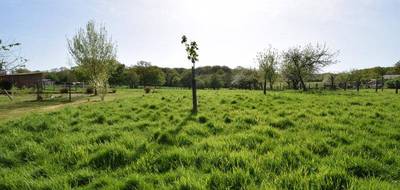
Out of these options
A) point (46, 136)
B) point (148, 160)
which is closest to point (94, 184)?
point (148, 160)

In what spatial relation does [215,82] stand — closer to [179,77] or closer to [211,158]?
[179,77]

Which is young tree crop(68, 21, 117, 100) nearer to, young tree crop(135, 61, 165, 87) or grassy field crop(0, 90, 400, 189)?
grassy field crop(0, 90, 400, 189)

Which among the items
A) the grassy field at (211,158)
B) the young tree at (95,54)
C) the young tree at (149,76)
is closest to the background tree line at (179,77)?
the young tree at (149,76)

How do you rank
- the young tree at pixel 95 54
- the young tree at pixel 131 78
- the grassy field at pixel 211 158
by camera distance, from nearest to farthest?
the grassy field at pixel 211 158, the young tree at pixel 95 54, the young tree at pixel 131 78

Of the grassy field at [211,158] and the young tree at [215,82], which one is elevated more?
the young tree at [215,82]

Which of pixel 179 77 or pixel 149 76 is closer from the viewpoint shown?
pixel 149 76

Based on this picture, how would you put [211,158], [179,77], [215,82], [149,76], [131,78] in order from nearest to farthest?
[211,158] → [131,78] → [149,76] → [215,82] → [179,77]

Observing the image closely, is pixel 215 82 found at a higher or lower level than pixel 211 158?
higher

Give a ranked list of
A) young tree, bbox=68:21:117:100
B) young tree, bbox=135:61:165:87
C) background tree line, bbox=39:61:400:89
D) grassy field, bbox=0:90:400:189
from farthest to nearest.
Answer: young tree, bbox=135:61:165:87 → background tree line, bbox=39:61:400:89 → young tree, bbox=68:21:117:100 → grassy field, bbox=0:90:400:189

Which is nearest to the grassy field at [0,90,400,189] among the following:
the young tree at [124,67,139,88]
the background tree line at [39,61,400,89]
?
the background tree line at [39,61,400,89]

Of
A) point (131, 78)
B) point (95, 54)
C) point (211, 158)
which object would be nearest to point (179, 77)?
point (131, 78)

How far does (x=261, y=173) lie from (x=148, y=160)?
2024 millimetres

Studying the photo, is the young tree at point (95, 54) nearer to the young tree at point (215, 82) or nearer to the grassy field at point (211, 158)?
the grassy field at point (211, 158)

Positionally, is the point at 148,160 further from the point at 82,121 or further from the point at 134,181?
the point at 82,121
